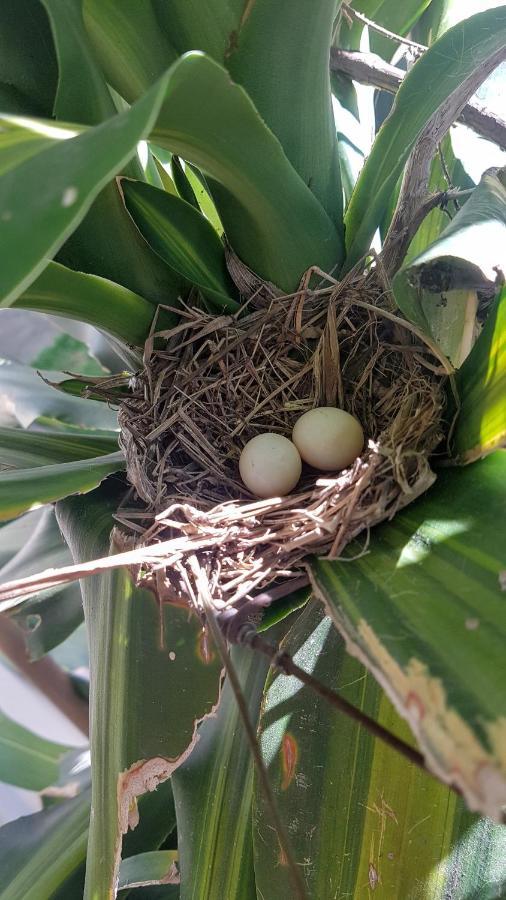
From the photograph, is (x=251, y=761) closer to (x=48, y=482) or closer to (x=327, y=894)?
(x=327, y=894)

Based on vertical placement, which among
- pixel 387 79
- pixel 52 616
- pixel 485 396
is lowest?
pixel 52 616

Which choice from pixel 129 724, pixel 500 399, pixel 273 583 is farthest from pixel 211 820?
pixel 500 399

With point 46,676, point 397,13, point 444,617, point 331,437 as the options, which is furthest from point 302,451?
point 46,676

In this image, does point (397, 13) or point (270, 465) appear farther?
point (397, 13)

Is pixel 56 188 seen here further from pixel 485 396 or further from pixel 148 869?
pixel 148 869

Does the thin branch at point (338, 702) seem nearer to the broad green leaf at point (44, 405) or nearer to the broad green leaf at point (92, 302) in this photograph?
the broad green leaf at point (92, 302)

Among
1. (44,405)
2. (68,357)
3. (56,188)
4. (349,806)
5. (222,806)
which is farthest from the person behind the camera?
(68,357)

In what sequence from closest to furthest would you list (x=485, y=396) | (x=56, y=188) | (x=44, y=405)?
(x=56, y=188) < (x=485, y=396) < (x=44, y=405)
